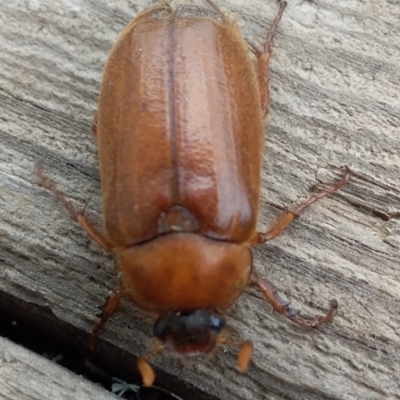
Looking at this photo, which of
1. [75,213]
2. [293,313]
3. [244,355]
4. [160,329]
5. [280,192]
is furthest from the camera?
[280,192]

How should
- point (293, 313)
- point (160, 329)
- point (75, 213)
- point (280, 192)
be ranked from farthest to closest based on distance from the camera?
point (280, 192) → point (75, 213) → point (293, 313) → point (160, 329)

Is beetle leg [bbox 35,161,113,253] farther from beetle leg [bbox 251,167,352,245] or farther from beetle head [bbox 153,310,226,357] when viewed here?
beetle leg [bbox 251,167,352,245]

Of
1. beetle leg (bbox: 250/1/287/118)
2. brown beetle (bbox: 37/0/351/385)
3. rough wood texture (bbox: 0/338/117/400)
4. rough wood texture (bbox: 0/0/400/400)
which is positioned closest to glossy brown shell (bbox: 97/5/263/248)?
brown beetle (bbox: 37/0/351/385)

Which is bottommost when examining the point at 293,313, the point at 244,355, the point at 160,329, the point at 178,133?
the point at 160,329

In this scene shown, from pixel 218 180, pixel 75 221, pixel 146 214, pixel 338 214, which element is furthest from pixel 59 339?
pixel 338 214

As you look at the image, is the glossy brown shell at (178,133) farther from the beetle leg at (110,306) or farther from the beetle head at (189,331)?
the beetle head at (189,331)

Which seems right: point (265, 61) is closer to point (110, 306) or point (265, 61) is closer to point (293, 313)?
point (293, 313)

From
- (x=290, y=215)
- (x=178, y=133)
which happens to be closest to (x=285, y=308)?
(x=290, y=215)

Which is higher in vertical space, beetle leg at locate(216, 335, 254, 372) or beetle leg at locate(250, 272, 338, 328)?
beetle leg at locate(250, 272, 338, 328)
